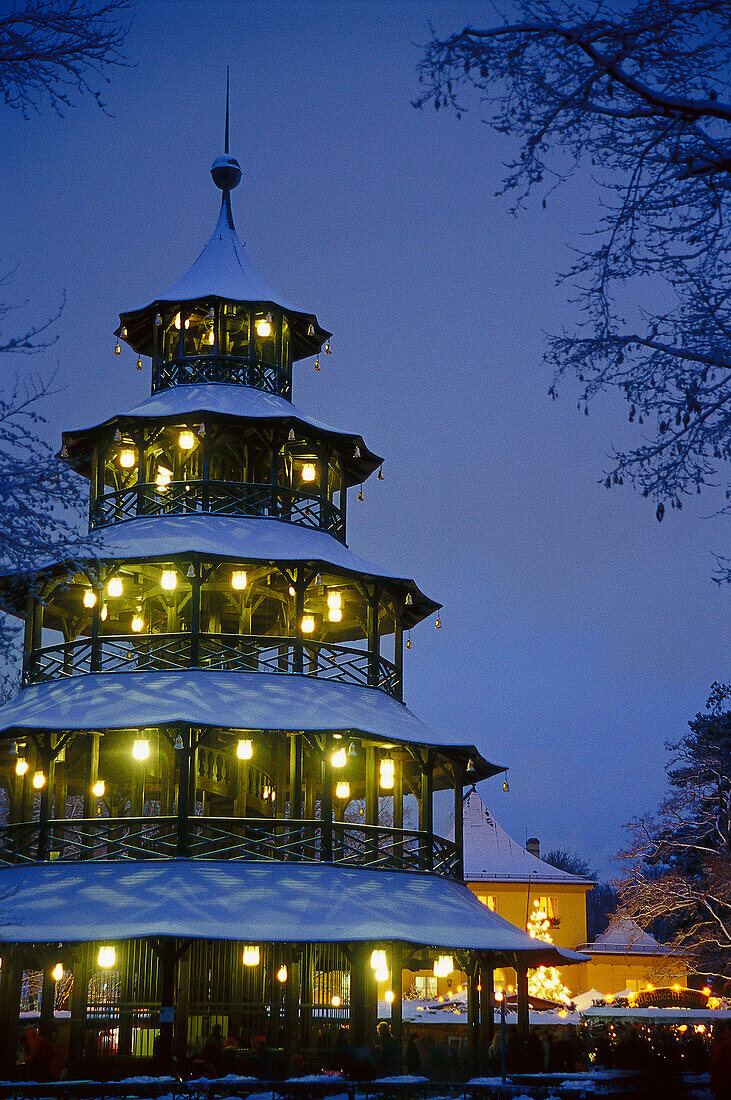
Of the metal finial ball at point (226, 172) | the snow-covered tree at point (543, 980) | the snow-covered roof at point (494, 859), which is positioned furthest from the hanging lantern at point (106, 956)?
the snow-covered roof at point (494, 859)

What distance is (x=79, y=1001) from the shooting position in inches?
1058

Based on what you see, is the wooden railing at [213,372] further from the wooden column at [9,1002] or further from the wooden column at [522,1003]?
the wooden column at [522,1003]

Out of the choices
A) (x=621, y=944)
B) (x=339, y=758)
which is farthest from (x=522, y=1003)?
(x=621, y=944)

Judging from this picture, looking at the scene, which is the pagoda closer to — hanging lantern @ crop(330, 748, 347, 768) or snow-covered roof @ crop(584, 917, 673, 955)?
hanging lantern @ crop(330, 748, 347, 768)

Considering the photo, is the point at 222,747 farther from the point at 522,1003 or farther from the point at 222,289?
the point at 222,289

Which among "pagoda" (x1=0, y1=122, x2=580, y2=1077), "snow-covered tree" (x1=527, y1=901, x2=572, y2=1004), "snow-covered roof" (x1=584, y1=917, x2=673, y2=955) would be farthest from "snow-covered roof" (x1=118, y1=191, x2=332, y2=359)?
"snow-covered roof" (x1=584, y1=917, x2=673, y2=955)

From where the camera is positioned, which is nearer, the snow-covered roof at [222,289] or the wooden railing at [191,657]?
the wooden railing at [191,657]

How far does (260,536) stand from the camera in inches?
1248

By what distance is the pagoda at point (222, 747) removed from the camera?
2650cm

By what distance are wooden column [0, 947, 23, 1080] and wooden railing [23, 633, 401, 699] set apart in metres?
6.27

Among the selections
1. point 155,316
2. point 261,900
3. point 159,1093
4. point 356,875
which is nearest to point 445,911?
point 356,875

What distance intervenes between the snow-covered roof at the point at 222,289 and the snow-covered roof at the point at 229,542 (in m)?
6.29

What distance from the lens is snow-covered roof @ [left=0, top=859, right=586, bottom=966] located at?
25031 mm

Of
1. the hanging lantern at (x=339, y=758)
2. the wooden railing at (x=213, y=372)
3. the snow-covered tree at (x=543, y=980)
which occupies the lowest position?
the snow-covered tree at (x=543, y=980)
